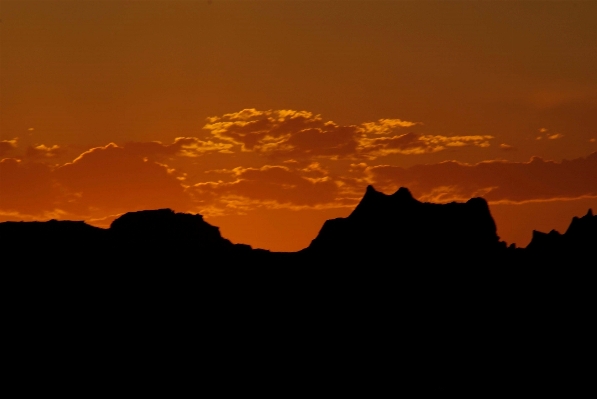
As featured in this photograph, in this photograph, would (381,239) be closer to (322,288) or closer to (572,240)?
(322,288)

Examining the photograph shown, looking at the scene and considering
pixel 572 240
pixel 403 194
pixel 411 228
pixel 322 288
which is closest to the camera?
pixel 322 288

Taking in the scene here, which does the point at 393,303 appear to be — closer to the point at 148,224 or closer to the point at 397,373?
the point at 397,373

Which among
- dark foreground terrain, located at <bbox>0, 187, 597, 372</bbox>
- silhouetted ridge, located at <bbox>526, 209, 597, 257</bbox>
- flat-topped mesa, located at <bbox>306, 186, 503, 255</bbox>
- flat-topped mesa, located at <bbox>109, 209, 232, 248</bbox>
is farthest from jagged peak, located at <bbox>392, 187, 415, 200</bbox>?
flat-topped mesa, located at <bbox>109, 209, 232, 248</bbox>

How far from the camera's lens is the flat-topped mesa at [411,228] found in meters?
154

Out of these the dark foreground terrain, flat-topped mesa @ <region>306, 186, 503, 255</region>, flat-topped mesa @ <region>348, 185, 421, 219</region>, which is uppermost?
flat-topped mesa @ <region>348, 185, 421, 219</region>

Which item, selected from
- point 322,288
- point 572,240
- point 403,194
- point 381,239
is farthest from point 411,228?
point 572,240

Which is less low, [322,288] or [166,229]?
[166,229]

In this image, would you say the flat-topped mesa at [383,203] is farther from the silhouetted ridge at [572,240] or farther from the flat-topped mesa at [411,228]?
the silhouetted ridge at [572,240]

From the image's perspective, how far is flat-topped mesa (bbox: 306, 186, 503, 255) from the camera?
153500 mm

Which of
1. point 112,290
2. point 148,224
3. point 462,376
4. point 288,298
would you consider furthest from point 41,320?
point 462,376

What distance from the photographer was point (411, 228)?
505 ft

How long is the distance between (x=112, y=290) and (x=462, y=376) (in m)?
48.2

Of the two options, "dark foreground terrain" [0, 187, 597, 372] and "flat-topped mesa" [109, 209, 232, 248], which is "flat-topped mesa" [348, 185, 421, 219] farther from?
"flat-topped mesa" [109, 209, 232, 248]

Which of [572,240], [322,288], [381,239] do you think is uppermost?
[381,239]
